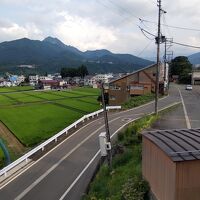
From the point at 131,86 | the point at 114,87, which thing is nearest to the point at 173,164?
the point at 114,87

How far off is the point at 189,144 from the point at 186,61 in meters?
122

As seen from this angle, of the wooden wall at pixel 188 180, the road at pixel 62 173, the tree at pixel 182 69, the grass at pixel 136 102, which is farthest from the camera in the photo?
the tree at pixel 182 69

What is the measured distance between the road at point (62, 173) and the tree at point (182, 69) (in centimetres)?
8523

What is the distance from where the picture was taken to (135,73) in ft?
235

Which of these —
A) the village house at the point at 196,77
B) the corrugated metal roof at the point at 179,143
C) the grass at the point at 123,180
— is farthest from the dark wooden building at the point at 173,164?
the village house at the point at 196,77

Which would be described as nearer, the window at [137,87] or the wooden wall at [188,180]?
the wooden wall at [188,180]

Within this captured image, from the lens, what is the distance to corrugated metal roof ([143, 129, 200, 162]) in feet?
38.2

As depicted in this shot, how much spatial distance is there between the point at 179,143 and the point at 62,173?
12.3 m

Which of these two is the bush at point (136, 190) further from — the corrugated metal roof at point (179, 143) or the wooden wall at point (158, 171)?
the corrugated metal roof at point (179, 143)

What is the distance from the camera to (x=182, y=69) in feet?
424

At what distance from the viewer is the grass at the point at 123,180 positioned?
1485cm

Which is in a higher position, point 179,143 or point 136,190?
point 179,143

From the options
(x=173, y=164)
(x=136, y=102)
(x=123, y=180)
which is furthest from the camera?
(x=136, y=102)

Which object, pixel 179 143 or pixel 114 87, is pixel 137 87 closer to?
pixel 114 87
